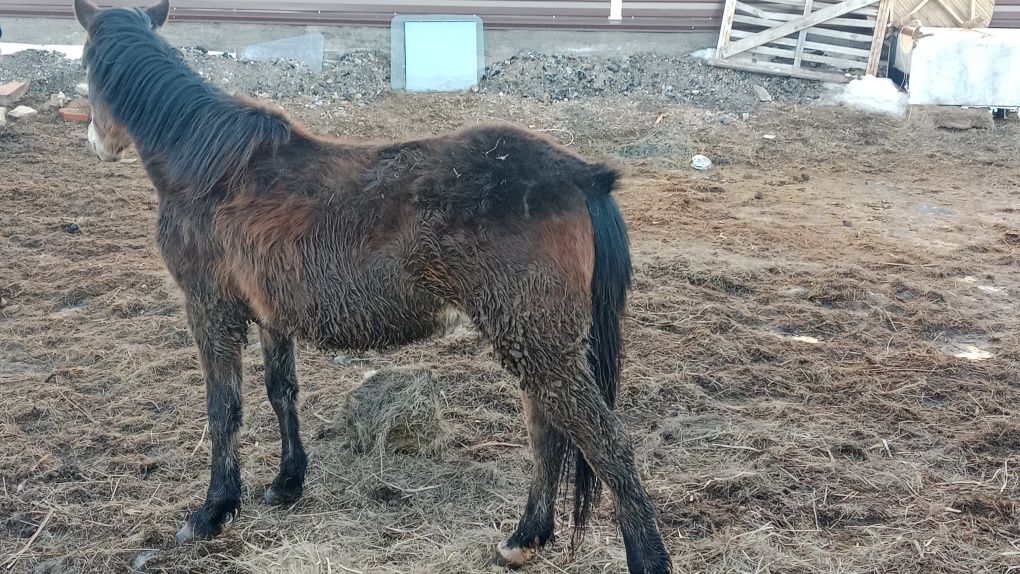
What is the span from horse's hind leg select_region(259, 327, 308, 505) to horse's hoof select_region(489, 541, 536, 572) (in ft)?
3.63

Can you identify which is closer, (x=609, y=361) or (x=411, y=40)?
(x=609, y=361)

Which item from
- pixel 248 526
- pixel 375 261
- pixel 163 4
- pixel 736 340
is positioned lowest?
pixel 248 526

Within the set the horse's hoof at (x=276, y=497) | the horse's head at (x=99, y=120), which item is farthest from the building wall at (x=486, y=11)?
the horse's hoof at (x=276, y=497)

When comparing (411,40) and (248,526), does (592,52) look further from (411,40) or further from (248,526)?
(248,526)

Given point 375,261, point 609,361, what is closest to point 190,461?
point 375,261

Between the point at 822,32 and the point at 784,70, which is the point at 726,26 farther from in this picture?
the point at 822,32

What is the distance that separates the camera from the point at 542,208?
9.71 feet

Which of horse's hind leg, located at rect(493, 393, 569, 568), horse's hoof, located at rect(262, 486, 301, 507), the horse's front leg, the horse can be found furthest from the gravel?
horse's hind leg, located at rect(493, 393, 569, 568)

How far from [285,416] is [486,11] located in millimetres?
10261

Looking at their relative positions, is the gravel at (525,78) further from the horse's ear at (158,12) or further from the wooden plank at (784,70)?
the horse's ear at (158,12)

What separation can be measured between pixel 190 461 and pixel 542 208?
8.00ft

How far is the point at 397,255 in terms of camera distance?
119 inches

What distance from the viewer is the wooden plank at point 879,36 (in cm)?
1166

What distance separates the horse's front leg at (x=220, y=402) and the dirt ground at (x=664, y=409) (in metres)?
0.11
